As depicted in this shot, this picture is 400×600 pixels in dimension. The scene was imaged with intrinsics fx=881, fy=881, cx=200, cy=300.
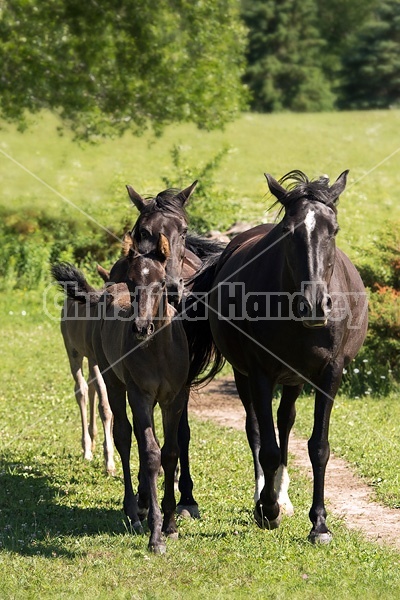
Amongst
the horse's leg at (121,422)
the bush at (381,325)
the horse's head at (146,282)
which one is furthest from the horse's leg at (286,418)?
the bush at (381,325)

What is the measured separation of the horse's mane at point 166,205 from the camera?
21.9 ft

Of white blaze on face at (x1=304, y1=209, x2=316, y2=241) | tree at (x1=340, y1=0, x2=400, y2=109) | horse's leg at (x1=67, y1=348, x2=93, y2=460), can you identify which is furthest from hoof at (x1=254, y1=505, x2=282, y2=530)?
tree at (x1=340, y1=0, x2=400, y2=109)

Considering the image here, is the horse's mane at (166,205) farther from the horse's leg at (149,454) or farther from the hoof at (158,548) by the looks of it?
the hoof at (158,548)

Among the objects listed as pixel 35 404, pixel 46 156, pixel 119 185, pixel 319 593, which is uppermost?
pixel 46 156

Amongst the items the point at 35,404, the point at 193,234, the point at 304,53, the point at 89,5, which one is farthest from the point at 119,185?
the point at 304,53

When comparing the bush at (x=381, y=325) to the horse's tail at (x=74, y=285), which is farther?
the bush at (x=381, y=325)

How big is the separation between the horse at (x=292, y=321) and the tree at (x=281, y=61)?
58266 millimetres

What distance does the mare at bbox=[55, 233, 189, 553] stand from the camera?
602 centimetres

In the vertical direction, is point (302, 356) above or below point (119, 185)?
below

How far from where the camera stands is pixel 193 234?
381 inches

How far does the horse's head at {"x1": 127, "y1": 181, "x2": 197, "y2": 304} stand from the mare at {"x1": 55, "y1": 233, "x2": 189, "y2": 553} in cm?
12

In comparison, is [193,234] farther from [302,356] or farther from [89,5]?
[89,5]

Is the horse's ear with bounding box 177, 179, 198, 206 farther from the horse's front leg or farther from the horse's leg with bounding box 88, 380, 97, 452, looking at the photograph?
the horse's leg with bounding box 88, 380, 97, 452

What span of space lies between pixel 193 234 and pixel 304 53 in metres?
62.1
